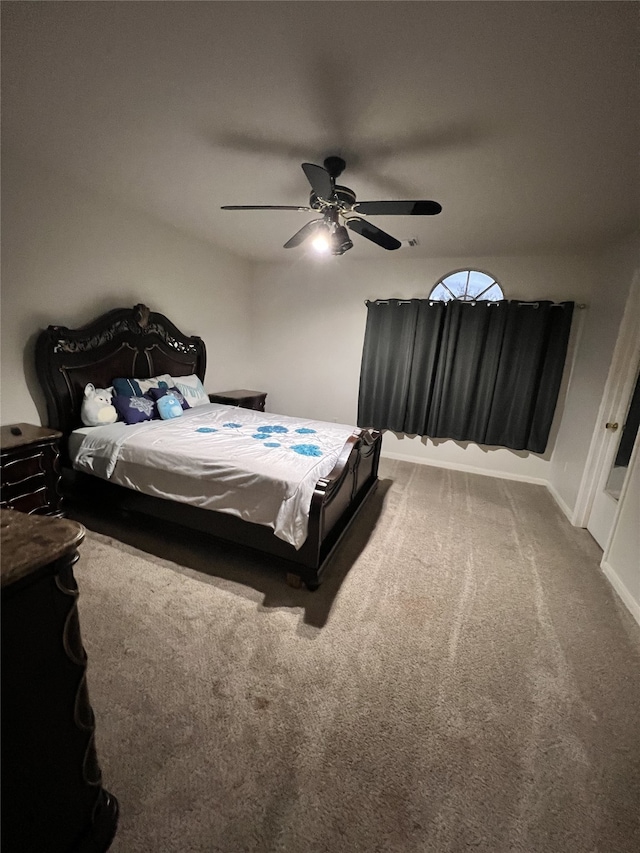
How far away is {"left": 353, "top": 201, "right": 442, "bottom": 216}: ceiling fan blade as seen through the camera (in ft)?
5.76

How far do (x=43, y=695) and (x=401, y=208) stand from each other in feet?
7.83

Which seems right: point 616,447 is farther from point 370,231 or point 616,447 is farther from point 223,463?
point 223,463

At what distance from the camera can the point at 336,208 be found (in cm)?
202

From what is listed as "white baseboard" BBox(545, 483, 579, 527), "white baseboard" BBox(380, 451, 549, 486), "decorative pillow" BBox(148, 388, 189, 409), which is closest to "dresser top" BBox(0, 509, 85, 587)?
"decorative pillow" BBox(148, 388, 189, 409)

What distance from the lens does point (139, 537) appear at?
2.38 metres

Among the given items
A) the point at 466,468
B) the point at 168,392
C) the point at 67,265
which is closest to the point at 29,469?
the point at 168,392

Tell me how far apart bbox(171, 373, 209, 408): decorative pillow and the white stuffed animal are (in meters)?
0.74

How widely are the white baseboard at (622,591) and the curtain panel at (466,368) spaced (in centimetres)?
162

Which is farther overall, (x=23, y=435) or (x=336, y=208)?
(x=23, y=435)

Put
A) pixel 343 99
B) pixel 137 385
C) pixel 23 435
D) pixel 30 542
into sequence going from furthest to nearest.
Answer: pixel 137 385
pixel 23 435
pixel 343 99
pixel 30 542

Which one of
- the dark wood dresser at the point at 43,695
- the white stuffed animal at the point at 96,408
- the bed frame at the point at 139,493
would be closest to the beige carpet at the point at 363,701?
the bed frame at the point at 139,493

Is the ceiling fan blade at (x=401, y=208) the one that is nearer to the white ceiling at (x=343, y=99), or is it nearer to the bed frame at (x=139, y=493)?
the white ceiling at (x=343, y=99)

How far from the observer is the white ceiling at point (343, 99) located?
1.15 meters

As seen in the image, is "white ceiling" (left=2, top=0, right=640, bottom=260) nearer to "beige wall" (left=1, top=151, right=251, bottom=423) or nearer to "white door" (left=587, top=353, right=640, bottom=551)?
"beige wall" (left=1, top=151, right=251, bottom=423)
